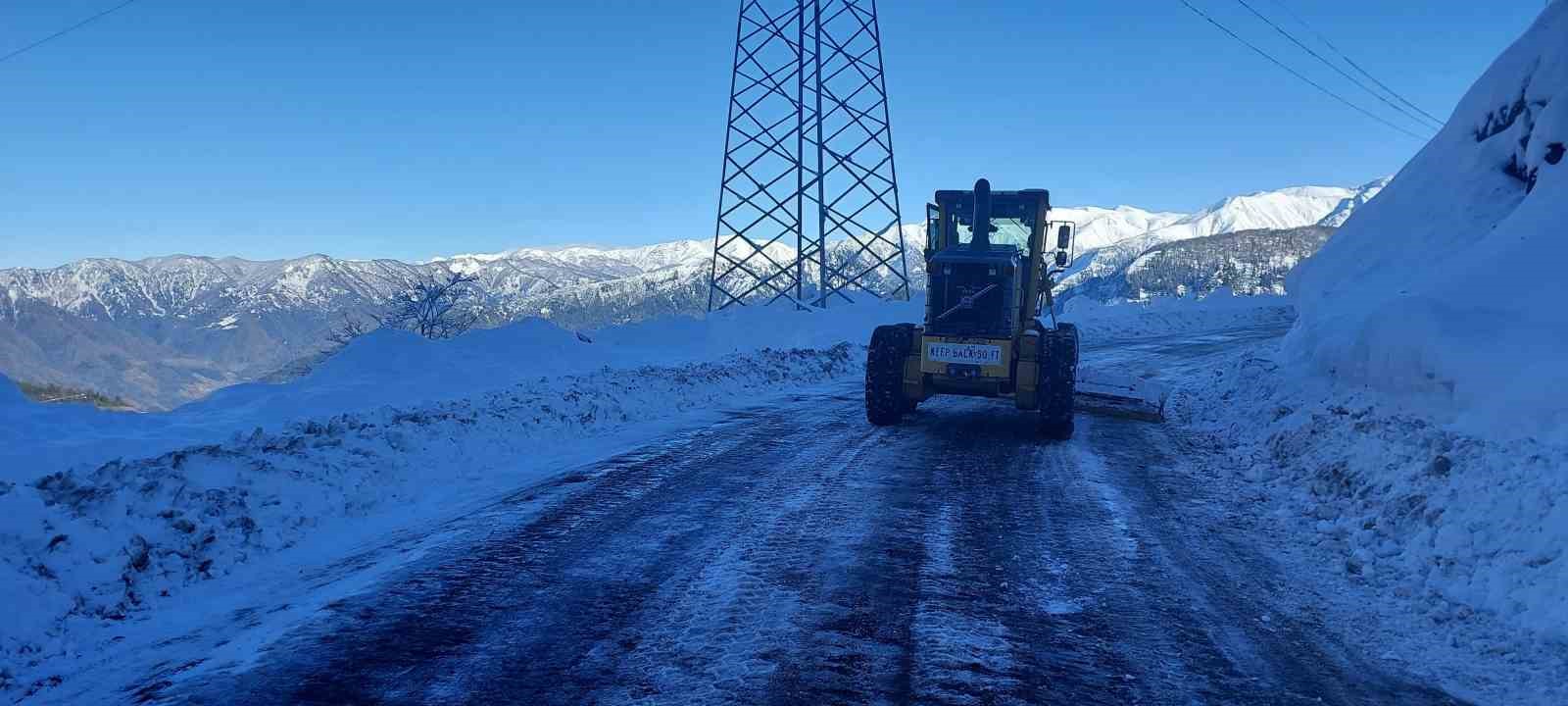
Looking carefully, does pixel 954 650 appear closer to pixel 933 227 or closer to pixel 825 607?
pixel 825 607

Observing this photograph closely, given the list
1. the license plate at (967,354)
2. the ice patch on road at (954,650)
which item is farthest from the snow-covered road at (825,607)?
the license plate at (967,354)

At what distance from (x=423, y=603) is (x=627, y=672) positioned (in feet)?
4.84

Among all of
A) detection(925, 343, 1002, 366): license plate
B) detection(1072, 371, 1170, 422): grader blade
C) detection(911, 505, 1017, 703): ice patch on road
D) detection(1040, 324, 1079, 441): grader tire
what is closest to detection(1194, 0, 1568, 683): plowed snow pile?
detection(1072, 371, 1170, 422): grader blade

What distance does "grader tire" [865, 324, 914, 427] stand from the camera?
1049 centimetres

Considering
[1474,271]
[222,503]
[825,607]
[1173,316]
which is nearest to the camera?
[825,607]

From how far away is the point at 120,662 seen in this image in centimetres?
397

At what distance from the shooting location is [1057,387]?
384 inches

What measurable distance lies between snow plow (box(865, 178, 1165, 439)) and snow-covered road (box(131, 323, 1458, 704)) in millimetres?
2423

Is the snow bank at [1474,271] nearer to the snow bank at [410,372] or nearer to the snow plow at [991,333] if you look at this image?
the snow plow at [991,333]

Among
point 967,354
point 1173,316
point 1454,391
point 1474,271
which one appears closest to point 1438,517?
point 1454,391

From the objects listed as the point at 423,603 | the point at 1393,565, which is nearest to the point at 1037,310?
the point at 1393,565

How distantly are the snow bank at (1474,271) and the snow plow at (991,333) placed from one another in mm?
3107

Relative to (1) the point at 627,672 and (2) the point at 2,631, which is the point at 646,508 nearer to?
(1) the point at 627,672

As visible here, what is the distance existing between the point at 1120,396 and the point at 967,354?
119 inches
